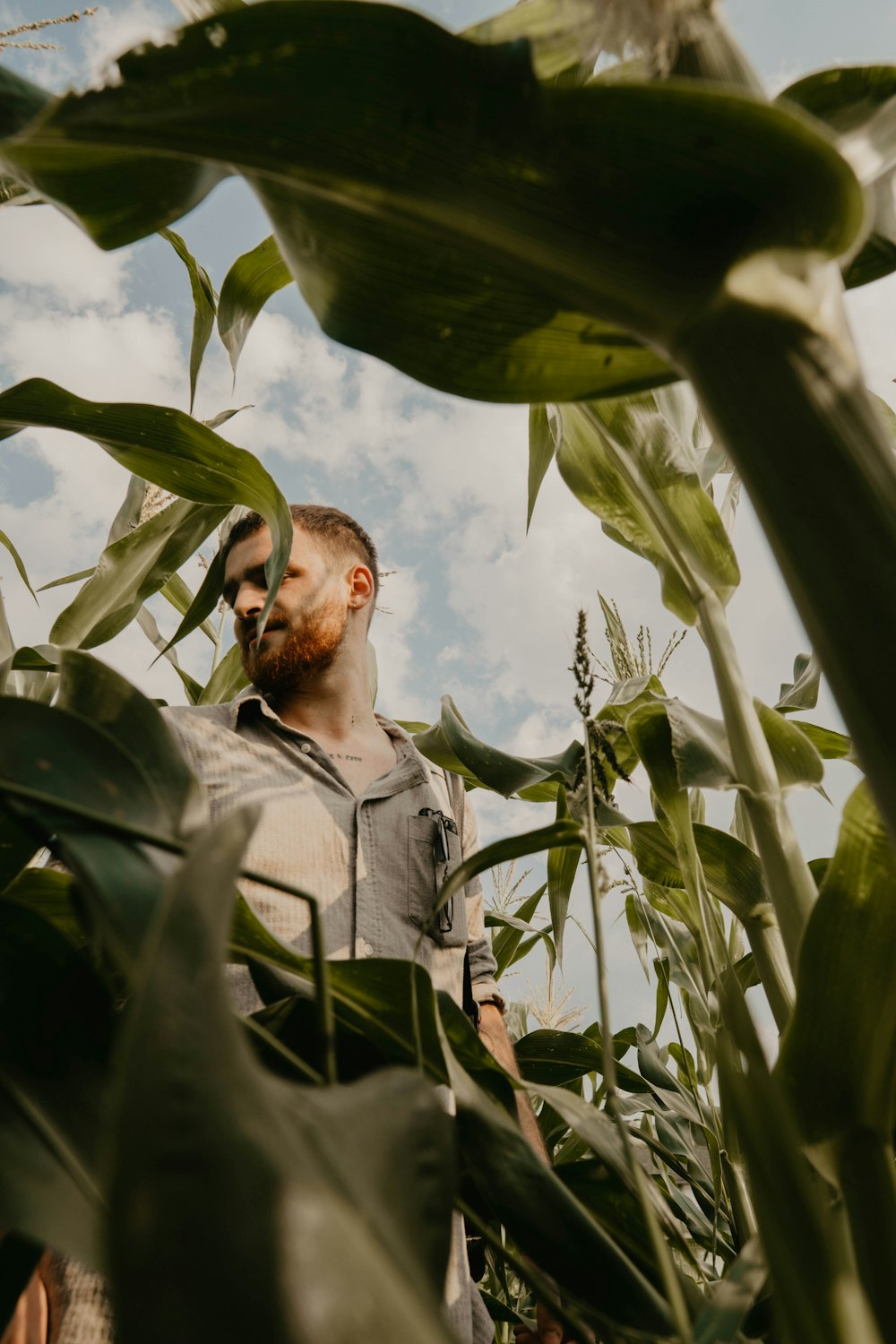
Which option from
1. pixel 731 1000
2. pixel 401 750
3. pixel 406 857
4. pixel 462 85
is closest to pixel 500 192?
pixel 462 85

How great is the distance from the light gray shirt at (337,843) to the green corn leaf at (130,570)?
343mm

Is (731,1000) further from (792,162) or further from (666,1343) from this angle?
(792,162)

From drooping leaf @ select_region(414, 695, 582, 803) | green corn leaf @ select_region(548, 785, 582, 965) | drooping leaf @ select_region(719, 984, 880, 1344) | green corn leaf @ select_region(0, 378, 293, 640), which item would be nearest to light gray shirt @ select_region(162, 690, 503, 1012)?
green corn leaf @ select_region(548, 785, 582, 965)

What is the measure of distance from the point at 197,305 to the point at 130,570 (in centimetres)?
26

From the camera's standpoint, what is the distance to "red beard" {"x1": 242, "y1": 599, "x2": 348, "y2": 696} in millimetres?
1495

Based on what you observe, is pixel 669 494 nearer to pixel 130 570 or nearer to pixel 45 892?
pixel 45 892

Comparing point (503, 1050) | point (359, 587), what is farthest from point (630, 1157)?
point (359, 587)

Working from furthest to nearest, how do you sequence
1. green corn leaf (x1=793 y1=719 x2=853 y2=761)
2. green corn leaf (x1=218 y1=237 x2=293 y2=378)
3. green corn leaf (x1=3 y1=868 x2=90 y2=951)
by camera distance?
green corn leaf (x1=793 y1=719 x2=853 y2=761) → green corn leaf (x1=218 y1=237 x2=293 y2=378) → green corn leaf (x1=3 y1=868 x2=90 y2=951)

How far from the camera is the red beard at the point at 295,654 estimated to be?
1.50 m

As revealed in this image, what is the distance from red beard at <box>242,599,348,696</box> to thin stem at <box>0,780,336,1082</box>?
121cm

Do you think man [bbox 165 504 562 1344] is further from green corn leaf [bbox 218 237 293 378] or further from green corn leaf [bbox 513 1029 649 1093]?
green corn leaf [bbox 218 237 293 378]

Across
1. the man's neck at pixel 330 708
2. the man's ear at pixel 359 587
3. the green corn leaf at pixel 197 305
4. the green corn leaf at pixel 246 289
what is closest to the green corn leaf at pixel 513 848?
the green corn leaf at pixel 246 289

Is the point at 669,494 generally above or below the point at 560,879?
above

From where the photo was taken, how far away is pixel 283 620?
1525 millimetres
